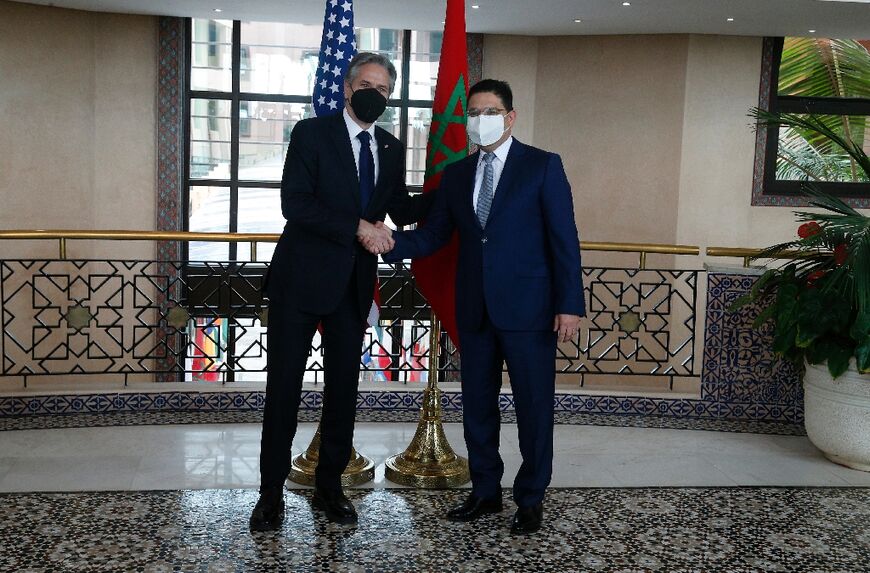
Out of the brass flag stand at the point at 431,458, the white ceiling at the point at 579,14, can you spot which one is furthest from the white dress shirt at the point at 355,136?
the white ceiling at the point at 579,14

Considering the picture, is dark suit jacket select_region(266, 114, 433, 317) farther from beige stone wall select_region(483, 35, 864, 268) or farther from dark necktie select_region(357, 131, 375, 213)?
beige stone wall select_region(483, 35, 864, 268)

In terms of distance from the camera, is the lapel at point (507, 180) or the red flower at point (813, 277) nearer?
the lapel at point (507, 180)

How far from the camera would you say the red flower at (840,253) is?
4785 millimetres

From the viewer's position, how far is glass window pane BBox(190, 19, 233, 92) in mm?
11203

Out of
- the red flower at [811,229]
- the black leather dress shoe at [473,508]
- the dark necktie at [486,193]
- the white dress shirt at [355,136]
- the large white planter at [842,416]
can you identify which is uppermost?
the white dress shirt at [355,136]

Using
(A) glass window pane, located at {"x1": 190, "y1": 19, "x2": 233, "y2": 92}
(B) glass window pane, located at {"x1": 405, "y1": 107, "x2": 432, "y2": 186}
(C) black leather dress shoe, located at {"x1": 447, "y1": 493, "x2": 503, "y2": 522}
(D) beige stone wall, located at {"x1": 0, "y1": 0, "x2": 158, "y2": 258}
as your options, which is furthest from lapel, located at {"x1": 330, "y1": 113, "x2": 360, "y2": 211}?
(A) glass window pane, located at {"x1": 190, "y1": 19, "x2": 233, "y2": 92}

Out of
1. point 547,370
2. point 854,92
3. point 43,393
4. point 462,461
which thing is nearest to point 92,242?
point 43,393

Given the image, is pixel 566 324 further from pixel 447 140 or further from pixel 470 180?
pixel 447 140

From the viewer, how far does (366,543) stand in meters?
3.60

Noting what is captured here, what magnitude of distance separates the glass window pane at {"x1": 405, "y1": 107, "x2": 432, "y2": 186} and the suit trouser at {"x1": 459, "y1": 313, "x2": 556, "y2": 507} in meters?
7.99

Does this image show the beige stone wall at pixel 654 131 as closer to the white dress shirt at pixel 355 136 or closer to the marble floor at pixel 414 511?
the marble floor at pixel 414 511

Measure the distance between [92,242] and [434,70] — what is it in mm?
4463

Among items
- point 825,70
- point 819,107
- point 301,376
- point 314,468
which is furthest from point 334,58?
point 825,70

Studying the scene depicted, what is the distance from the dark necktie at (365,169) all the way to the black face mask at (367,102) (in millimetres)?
138
